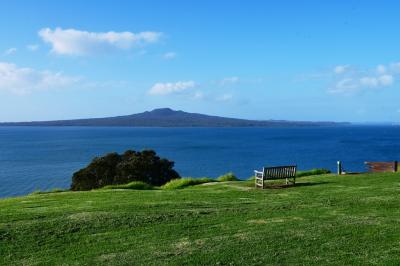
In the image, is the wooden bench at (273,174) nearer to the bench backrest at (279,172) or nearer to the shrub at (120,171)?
the bench backrest at (279,172)

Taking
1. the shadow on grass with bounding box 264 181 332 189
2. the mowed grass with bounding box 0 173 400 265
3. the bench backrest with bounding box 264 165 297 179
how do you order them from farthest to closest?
the bench backrest with bounding box 264 165 297 179, the shadow on grass with bounding box 264 181 332 189, the mowed grass with bounding box 0 173 400 265

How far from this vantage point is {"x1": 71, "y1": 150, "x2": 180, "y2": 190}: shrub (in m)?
Result: 46.7

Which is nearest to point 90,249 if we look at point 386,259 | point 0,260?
point 0,260

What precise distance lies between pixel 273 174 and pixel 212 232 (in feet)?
38.0

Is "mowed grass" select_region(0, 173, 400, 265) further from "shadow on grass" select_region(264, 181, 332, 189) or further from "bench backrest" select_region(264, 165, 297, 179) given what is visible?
"bench backrest" select_region(264, 165, 297, 179)

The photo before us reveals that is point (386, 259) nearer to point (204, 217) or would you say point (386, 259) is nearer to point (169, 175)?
point (204, 217)

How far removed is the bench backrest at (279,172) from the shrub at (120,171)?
25189 millimetres

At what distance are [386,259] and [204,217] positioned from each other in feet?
18.2

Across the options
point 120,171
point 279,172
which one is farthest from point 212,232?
point 120,171

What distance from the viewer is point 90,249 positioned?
34.1 ft

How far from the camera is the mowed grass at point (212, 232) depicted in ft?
31.1

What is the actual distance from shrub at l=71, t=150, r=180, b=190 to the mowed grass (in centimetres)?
2921

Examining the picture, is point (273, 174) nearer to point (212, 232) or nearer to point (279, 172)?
point (279, 172)

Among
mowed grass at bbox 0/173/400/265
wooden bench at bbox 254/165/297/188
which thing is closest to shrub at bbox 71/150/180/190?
wooden bench at bbox 254/165/297/188
